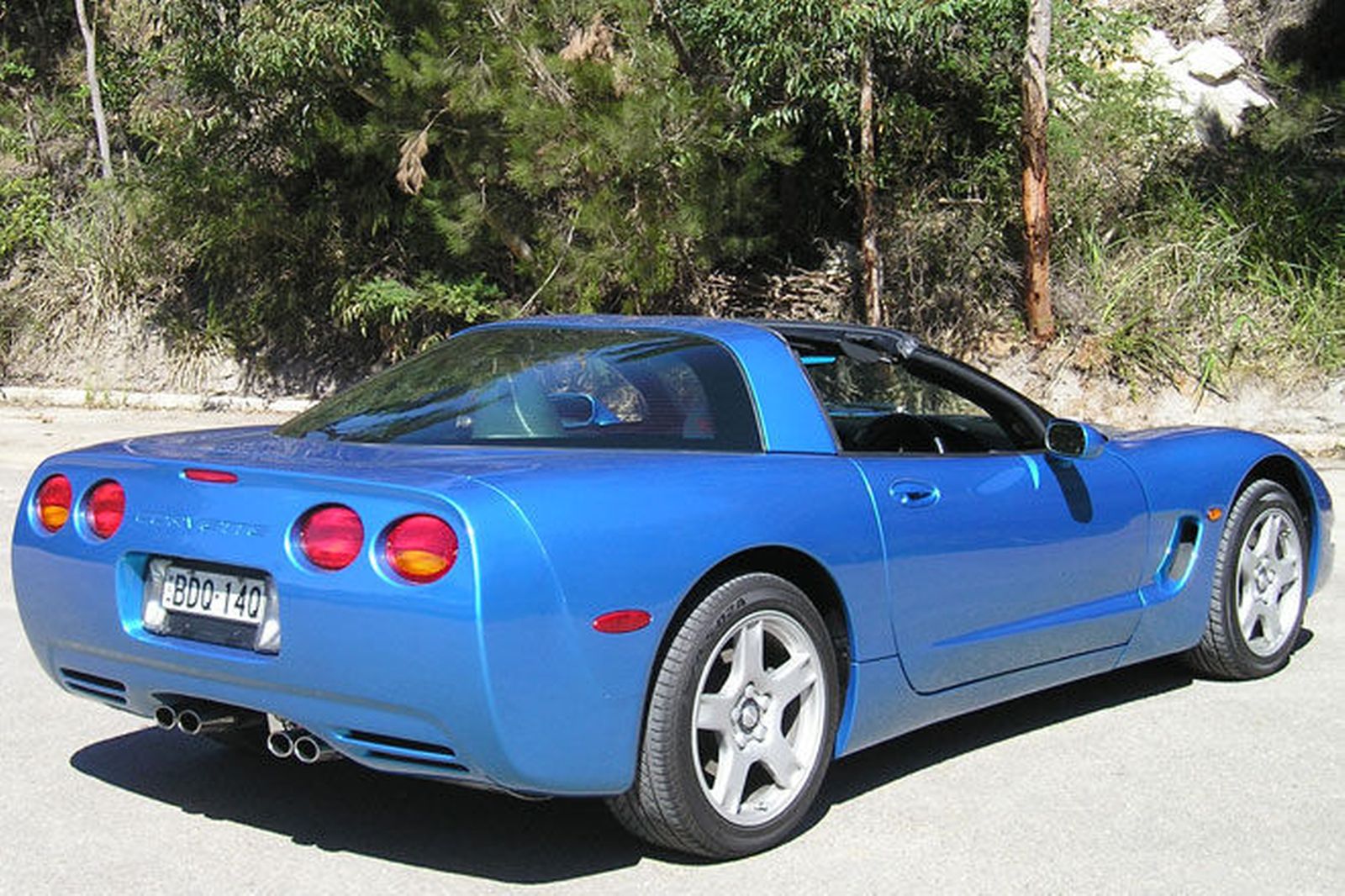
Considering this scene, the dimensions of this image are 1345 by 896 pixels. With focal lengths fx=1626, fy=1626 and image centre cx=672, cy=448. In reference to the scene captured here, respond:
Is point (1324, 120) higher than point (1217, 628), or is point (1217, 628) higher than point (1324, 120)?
point (1324, 120)

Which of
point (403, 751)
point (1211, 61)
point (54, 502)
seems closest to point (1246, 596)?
point (403, 751)

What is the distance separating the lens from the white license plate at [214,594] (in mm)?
3900

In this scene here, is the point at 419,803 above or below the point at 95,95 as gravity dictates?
below

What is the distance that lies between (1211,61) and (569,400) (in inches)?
613

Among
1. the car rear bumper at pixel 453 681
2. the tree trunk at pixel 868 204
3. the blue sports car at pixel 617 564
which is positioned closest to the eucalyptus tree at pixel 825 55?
the tree trunk at pixel 868 204

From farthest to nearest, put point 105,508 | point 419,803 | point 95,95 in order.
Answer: point 95,95, point 419,803, point 105,508

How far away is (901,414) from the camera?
5.41 metres

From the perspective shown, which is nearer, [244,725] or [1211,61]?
[244,725]

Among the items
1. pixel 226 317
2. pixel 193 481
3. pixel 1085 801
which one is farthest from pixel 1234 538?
pixel 226 317

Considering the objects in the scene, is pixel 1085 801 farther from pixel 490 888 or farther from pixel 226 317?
pixel 226 317

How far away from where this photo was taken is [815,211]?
16.1m

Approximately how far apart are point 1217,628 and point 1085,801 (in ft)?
4.86

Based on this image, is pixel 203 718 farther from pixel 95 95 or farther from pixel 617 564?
pixel 95 95

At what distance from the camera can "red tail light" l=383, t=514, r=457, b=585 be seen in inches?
144
